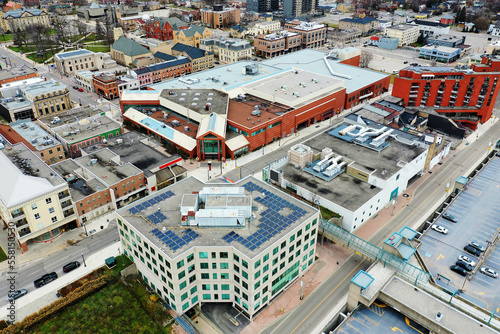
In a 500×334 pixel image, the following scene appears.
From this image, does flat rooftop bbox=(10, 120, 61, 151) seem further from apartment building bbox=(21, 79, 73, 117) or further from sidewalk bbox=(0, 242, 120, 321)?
sidewalk bbox=(0, 242, 120, 321)

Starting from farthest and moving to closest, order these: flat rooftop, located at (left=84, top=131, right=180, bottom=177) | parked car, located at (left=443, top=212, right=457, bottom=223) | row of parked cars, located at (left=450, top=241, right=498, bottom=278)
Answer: flat rooftop, located at (left=84, top=131, right=180, bottom=177) → parked car, located at (left=443, top=212, right=457, bottom=223) → row of parked cars, located at (left=450, top=241, right=498, bottom=278)

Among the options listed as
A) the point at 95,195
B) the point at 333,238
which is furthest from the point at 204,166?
the point at 333,238

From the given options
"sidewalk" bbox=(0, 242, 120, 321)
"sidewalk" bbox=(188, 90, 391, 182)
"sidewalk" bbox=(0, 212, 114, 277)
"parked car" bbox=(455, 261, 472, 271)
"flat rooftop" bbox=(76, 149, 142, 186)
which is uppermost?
"flat rooftop" bbox=(76, 149, 142, 186)

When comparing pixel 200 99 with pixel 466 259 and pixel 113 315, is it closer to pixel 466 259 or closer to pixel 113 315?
pixel 113 315

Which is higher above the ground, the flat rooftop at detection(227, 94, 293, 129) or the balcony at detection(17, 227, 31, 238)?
the flat rooftop at detection(227, 94, 293, 129)

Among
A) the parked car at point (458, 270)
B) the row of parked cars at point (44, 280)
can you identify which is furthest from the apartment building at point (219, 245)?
the parked car at point (458, 270)

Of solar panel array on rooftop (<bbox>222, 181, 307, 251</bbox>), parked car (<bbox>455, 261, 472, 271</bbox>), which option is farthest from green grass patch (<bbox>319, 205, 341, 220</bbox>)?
parked car (<bbox>455, 261, 472, 271</bbox>)
